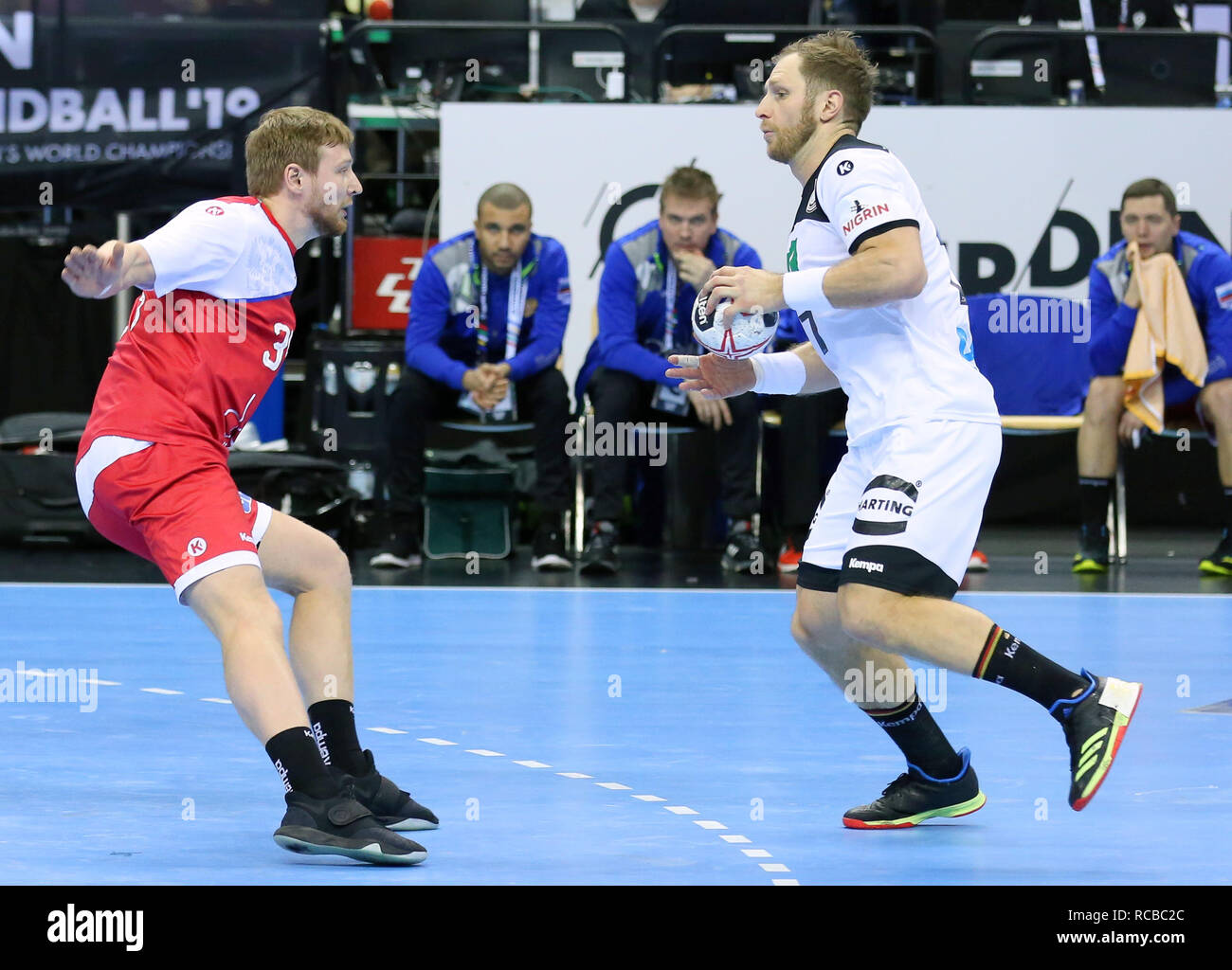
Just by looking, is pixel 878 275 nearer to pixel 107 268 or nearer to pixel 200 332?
pixel 200 332

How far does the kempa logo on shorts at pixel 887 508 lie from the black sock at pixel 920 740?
1.64 feet

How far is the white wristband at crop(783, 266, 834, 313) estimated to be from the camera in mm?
3787

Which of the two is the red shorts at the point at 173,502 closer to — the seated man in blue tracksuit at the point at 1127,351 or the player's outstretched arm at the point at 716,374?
the player's outstretched arm at the point at 716,374

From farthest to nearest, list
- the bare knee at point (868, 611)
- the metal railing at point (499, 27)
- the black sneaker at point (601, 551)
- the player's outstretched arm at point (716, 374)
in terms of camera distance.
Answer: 1. the metal railing at point (499, 27)
2. the black sneaker at point (601, 551)
3. the player's outstretched arm at point (716, 374)
4. the bare knee at point (868, 611)

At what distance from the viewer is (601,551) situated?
8492 millimetres

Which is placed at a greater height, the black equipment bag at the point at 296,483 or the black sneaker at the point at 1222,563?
the black equipment bag at the point at 296,483

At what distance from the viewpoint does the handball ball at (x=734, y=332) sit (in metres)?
4.03

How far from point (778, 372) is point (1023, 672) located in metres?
0.96
